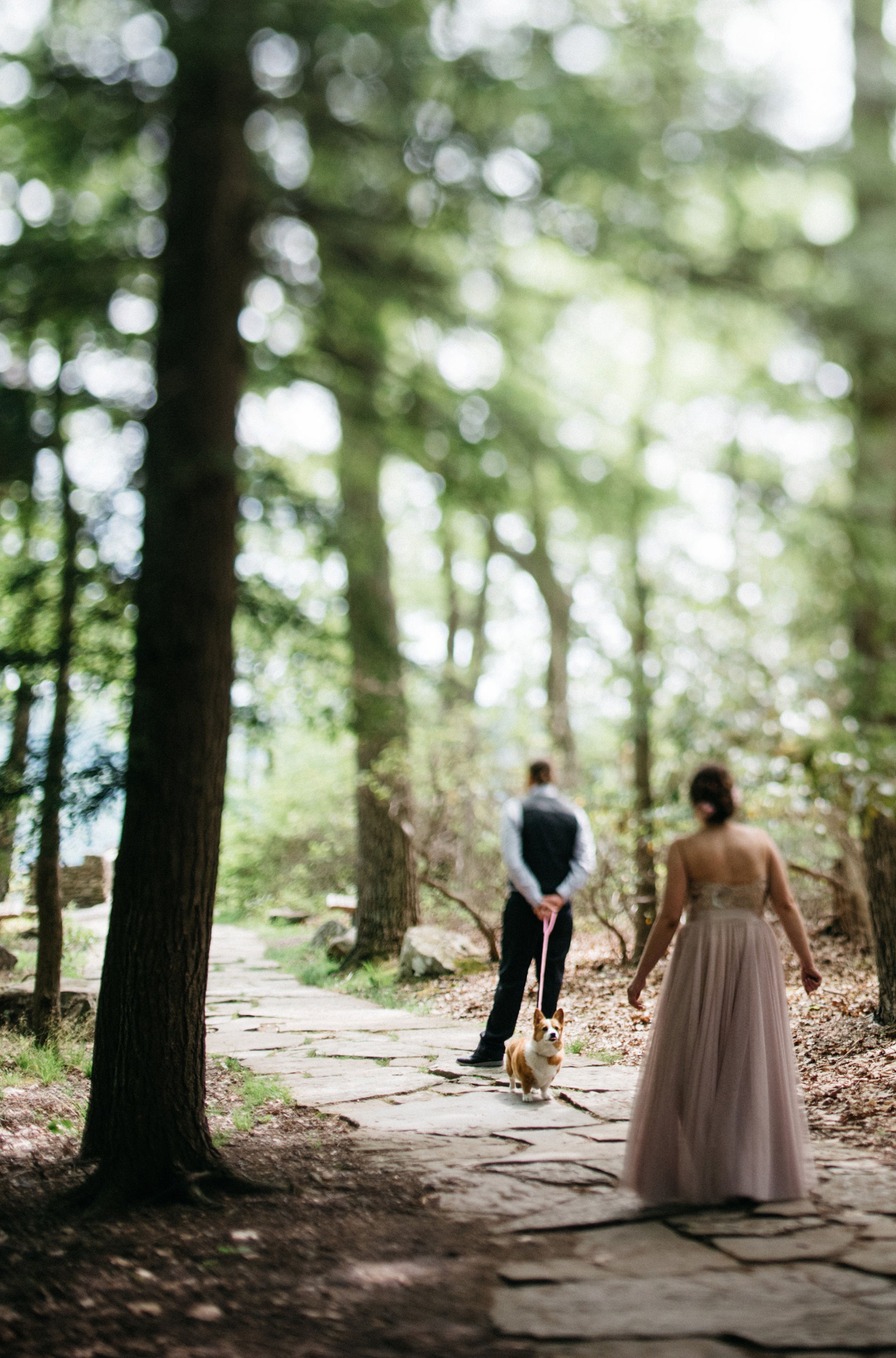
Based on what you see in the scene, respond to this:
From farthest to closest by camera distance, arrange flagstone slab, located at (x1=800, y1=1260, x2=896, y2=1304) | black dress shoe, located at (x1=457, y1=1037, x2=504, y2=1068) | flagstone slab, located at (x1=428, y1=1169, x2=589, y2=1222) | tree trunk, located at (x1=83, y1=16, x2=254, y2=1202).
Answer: black dress shoe, located at (x1=457, y1=1037, x2=504, y2=1068)
tree trunk, located at (x1=83, y1=16, x2=254, y2=1202)
flagstone slab, located at (x1=428, y1=1169, x2=589, y2=1222)
flagstone slab, located at (x1=800, y1=1260, x2=896, y2=1304)

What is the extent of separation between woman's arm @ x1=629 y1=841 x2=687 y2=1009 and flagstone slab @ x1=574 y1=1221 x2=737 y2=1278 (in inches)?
35.6

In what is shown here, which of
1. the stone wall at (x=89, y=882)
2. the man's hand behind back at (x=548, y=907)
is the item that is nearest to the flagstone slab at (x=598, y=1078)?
the man's hand behind back at (x=548, y=907)

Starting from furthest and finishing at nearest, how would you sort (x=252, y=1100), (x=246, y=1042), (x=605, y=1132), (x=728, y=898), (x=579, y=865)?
(x=246, y=1042), (x=579, y=865), (x=252, y=1100), (x=605, y=1132), (x=728, y=898)

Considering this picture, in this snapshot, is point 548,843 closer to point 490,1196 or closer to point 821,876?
point 490,1196

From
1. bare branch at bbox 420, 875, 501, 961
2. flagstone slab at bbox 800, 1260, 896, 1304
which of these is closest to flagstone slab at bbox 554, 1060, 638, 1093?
flagstone slab at bbox 800, 1260, 896, 1304

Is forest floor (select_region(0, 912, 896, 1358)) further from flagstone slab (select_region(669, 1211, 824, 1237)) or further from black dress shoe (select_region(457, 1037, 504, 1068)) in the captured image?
black dress shoe (select_region(457, 1037, 504, 1068))

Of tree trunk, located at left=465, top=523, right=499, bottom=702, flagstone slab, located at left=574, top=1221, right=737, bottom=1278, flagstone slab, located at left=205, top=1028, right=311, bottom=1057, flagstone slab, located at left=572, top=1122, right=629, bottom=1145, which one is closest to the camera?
flagstone slab, located at left=574, top=1221, right=737, bottom=1278

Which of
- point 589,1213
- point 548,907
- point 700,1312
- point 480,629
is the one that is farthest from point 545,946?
point 480,629

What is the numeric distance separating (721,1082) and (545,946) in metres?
2.20

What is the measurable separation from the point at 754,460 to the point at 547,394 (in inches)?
42.7

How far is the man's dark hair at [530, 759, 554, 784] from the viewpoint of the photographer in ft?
22.5

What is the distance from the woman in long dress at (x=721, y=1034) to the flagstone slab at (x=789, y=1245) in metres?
0.35

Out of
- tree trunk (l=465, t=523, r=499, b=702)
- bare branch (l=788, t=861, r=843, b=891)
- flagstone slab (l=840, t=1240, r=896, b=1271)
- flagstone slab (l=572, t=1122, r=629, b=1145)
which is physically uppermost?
tree trunk (l=465, t=523, r=499, b=702)

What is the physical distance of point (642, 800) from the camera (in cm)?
1041
